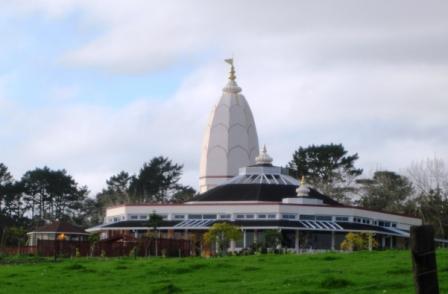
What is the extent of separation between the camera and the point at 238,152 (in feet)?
300

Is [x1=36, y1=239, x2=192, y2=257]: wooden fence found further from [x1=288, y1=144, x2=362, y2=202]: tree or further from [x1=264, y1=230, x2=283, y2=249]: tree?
[x1=288, y1=144, x2=362, y2=202]: tree

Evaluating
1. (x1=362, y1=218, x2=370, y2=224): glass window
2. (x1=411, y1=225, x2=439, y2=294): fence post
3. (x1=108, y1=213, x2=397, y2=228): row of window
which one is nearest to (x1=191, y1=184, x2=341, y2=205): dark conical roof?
(x1=108, y1=213, x2=397, y2=228): row of window

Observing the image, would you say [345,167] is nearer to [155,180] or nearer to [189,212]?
[155,180]

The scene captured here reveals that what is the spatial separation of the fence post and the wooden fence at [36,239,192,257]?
3632 cm

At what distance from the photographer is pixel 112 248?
48938 mm

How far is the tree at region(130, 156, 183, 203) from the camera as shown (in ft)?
357

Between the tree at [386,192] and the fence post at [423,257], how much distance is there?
80.5 m

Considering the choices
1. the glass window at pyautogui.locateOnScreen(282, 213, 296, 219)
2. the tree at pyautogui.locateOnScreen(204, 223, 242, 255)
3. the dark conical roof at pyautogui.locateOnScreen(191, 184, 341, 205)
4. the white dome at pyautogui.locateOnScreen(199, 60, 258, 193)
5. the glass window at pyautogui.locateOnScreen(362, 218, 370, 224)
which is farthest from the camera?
the white dome at pyautogui.locateOnScreen(199, 60, 258, 193)

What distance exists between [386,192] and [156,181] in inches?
1052

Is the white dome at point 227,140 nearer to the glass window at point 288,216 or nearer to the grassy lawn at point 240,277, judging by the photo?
the glass window at point 288,216

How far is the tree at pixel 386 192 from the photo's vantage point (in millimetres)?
92375

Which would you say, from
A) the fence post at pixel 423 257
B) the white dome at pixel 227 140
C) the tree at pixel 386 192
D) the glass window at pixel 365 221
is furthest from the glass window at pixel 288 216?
the fence post at pixel 423 257

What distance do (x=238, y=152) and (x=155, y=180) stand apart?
19698 mm

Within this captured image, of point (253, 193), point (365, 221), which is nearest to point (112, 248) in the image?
point (253, 193)
